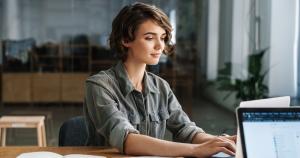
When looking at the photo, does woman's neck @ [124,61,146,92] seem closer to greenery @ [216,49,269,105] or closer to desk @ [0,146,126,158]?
desk @ [0,146,126,158]

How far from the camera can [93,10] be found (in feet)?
22.8

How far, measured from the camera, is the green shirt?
1683mm

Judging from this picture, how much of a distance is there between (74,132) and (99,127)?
0.45m

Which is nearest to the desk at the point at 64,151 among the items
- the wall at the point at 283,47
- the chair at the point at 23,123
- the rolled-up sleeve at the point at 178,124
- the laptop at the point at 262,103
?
the rolled-up sleeve at the point at 178,124

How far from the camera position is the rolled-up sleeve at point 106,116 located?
64.3 inches

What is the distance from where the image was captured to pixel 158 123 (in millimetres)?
1888

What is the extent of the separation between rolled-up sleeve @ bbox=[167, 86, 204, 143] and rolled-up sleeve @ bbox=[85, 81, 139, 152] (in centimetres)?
29

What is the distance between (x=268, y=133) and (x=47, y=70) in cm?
604

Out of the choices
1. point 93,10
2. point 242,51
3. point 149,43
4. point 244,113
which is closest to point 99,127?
point 149,43

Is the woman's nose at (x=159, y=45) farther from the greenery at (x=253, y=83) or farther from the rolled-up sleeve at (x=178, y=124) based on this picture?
the greenery at (x=253, y=83)

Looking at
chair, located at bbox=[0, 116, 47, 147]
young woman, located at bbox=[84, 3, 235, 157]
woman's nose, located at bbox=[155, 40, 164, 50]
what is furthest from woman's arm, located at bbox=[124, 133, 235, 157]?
chair, located at bbox=[0, 116, 47, 147]

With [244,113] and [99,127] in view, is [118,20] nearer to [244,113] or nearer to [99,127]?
[99,127]

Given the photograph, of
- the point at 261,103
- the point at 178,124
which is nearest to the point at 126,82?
the point at 178,124

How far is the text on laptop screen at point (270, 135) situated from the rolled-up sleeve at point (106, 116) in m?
0.48
